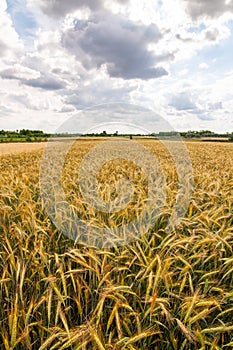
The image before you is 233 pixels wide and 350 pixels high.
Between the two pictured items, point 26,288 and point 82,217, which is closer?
point 26,288

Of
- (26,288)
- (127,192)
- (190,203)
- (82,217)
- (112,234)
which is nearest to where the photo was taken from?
(26,288)

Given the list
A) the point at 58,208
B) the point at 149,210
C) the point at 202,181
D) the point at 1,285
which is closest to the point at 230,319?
the point at 149,210

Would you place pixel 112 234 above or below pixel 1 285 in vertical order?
above

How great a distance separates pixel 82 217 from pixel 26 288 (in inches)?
42.7

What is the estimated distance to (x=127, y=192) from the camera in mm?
4305

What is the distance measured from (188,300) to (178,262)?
74 centimetres

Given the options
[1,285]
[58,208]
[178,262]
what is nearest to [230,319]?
[178,262]

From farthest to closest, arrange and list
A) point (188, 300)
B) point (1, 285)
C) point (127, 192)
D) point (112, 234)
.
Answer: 1. point (127, 192)
2. point (112, 234)
3. point (1, 285)
4. point (188, 300)

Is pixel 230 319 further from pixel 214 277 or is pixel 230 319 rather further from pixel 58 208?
pixel 58 208

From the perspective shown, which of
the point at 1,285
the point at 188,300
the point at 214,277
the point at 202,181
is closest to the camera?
the point at 188,300

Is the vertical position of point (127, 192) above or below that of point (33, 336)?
above

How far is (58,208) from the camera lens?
3475mm

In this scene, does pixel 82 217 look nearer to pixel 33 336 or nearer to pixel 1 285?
pixel 1 285

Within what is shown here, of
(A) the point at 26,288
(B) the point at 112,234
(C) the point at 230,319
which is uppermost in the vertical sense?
(B) the point at 112,234
